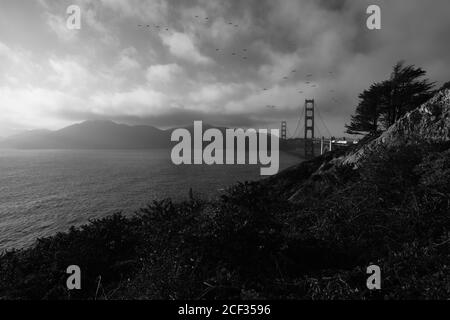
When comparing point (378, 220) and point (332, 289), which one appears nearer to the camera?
point (332, 289)

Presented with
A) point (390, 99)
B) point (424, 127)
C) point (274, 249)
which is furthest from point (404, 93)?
point (274, 249)

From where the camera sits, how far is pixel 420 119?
39.2 ft

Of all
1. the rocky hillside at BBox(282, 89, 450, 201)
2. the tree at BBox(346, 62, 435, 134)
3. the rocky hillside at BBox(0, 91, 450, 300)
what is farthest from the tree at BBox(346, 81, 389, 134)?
the rocky hillside at BBox(0, 91, 450, 300)

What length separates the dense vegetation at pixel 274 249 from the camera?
4.03 metres

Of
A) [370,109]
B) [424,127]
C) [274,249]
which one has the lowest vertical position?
[274,249]

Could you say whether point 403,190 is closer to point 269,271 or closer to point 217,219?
point 269,271

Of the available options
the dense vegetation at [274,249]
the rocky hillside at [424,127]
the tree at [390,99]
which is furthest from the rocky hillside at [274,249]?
the tree at [390,99]

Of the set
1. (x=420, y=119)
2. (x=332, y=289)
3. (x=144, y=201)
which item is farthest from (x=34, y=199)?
(x=420, y=119)

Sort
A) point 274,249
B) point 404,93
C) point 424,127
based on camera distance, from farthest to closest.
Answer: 1. point 404,93
2. point 424,127
3. point 274,249

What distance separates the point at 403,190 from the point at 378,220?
1.81 m

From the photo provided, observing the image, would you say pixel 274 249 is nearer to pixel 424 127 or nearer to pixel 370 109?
pixel 424 127

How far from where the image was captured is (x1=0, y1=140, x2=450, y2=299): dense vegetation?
4031 mm

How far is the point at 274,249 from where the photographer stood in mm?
5293

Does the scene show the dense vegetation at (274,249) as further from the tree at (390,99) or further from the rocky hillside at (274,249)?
the tree at (390,99)
